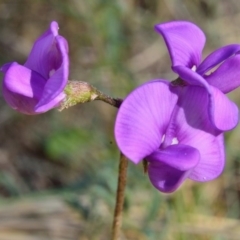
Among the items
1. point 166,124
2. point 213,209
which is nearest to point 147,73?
point 213,209

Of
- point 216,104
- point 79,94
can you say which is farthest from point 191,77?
point 79,94

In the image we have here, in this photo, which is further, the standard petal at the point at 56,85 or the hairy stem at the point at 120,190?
the hairy stem at the point at 120,190

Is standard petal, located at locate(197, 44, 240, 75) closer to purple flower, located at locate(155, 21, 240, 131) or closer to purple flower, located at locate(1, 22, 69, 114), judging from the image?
purple flower, located at locate(155, 21, 240, 131)

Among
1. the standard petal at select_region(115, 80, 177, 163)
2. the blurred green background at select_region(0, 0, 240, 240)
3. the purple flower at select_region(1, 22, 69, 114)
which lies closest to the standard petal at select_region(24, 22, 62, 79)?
the purple flower at select_region(1, 22, 69, 114)

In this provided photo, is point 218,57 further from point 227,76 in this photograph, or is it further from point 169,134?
point 169,134

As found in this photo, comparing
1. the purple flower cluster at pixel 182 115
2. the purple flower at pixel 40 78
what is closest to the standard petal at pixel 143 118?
the purple flower cluster at pixel 182 115

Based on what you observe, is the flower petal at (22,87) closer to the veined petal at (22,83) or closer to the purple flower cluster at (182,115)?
the veined petal at (22,83)
